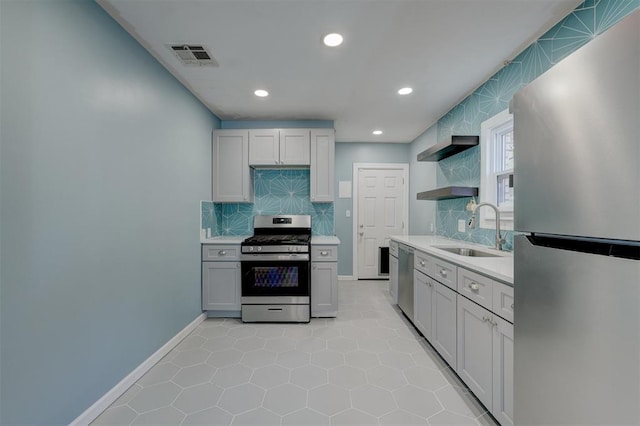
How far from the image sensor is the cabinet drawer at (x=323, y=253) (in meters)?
3.06

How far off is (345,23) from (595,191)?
1.73m

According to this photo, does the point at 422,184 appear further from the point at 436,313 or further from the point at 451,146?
the point at 436,313

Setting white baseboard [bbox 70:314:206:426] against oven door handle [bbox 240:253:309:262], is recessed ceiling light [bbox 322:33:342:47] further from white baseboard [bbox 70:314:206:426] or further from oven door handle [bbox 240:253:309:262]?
white baseboard [bbox 70:314:206:426]

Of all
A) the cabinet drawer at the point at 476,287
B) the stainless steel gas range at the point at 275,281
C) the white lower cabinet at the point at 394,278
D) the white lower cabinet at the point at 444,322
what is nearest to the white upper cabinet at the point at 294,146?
the stainless steel gas range at the point at 275,281

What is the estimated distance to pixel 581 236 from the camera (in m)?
0.72

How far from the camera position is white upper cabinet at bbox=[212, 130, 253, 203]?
11.1ft

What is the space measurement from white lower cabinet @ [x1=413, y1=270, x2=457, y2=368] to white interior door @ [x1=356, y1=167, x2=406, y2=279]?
2.11m

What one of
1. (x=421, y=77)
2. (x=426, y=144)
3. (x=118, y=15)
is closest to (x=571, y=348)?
(x=421, y=77)

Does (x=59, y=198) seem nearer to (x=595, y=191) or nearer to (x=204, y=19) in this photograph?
(x=204, y=19)

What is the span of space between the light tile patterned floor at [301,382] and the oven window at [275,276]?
1.56 feet

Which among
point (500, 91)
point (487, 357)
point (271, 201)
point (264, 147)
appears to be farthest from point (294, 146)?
point (487, 357)

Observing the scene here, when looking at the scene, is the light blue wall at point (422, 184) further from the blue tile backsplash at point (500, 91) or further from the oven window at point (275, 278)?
the oven window at point (275, 278)

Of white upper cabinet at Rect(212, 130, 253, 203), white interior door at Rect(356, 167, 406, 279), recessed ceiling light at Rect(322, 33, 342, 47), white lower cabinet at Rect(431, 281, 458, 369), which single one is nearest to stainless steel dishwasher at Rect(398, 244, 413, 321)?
white lower cabinet at Rect(431, 281, 458, 369)

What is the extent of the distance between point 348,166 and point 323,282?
2.41 metres
